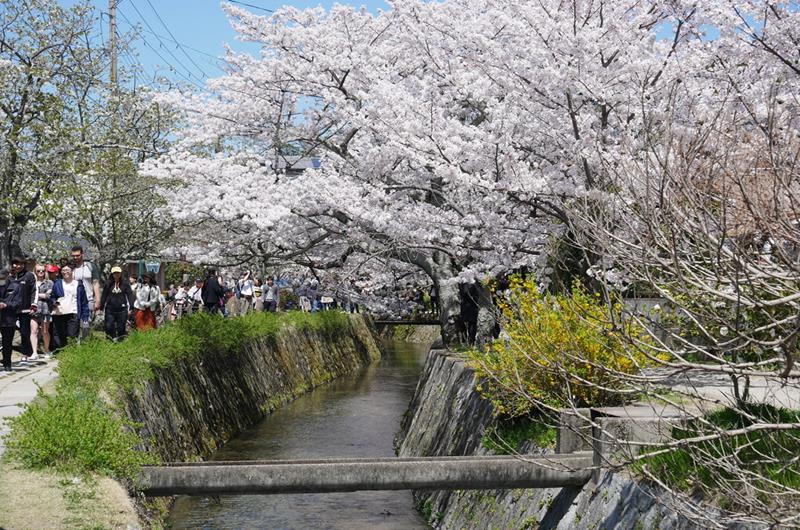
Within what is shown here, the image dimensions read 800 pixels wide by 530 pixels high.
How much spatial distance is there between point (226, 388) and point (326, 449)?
2.33m

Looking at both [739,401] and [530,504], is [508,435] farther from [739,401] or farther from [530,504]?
[739,401]

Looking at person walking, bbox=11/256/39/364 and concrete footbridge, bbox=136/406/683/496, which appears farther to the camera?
person walking, bbox=11/256/39/364

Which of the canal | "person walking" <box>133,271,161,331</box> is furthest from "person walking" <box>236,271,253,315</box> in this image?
"person walking" <box>133,271,161,331</box>

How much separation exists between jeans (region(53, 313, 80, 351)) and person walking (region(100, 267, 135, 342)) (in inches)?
27.3

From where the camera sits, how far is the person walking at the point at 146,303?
71.3ft

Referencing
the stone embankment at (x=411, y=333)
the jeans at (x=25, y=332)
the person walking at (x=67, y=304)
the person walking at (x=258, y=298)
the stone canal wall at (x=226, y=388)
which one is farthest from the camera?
the stone embankment at (x=411, y=333)

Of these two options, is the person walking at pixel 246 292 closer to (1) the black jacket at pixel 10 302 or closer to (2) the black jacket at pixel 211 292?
(2) the black jacket at pixel 211 292

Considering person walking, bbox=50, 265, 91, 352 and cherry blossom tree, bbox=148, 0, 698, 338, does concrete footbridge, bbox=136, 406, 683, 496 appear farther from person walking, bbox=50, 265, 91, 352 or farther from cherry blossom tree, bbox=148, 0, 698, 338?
person walking, bbox=50, 265, 91, 352

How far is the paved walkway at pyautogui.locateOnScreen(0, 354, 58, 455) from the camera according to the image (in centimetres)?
1091

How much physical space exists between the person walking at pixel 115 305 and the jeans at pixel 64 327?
0.69m

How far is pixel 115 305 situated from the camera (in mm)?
18031

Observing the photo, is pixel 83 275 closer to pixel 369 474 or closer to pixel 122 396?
Answer: pixel 122 396

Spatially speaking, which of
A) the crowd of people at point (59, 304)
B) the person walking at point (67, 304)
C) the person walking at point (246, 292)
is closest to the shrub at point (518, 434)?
the crowd of people at point (59, 304)

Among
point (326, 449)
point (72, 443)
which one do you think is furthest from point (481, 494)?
point (326, 449)
